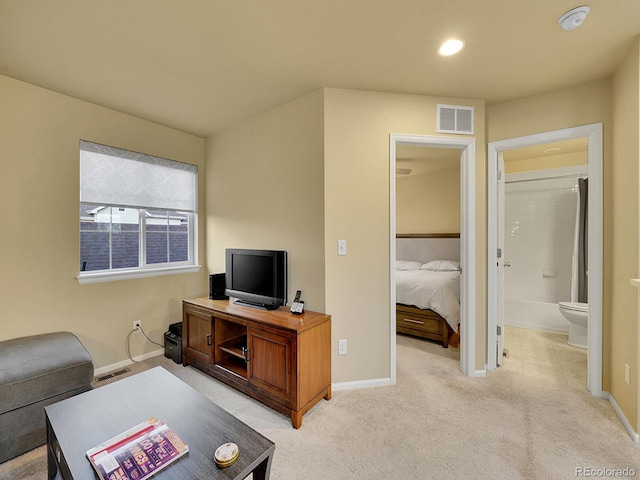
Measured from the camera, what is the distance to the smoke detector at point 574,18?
1.50 m

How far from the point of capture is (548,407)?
6.91 feet

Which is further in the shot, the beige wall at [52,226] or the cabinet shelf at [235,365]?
the cabinet shelf at [235,365]

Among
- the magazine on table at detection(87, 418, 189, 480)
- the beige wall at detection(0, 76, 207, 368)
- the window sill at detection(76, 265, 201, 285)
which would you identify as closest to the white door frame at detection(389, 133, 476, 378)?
the magazine on table at detection(87, 418, 189, 480)

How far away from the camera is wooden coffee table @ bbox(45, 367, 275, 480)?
104 centimetres

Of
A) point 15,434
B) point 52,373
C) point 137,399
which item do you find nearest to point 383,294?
point 137,399

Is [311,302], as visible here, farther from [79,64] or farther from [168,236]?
[79,64]

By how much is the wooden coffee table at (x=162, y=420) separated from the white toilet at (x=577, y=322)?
371cm

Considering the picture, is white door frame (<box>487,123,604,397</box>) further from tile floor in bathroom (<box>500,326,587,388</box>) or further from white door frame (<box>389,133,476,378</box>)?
white door frame (<box>389,133,476,378</box>)

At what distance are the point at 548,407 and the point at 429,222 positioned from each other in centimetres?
343

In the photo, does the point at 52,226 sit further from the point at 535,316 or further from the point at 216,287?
the point at 535,316

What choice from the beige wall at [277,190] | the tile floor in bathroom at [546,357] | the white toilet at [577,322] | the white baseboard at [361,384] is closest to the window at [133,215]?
the beige wall at [277,190]

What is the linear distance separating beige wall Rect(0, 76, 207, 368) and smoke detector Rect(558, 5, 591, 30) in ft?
11.5

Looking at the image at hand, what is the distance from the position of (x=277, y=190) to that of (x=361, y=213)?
2.79 feet

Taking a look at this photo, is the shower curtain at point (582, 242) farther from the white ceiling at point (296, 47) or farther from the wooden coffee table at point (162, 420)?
the wooden coffee table at point (162, 420)
